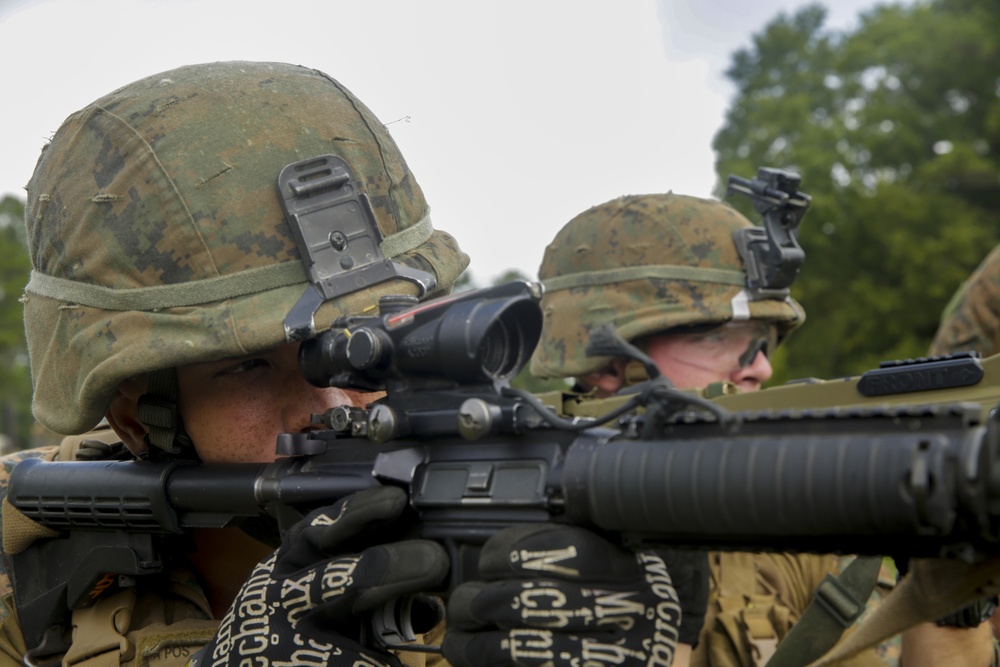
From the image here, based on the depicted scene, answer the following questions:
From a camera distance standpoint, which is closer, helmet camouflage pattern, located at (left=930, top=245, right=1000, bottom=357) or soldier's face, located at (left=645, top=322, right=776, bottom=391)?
soldier's face, located at (left=645, top=322, right=776, bottom=391)

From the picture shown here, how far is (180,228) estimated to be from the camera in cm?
324

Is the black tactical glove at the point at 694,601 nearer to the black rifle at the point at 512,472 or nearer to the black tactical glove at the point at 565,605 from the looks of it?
the black rifle at the point at 512,472

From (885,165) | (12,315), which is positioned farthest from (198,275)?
(12,315)

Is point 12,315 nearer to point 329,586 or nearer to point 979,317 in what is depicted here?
point 979,317

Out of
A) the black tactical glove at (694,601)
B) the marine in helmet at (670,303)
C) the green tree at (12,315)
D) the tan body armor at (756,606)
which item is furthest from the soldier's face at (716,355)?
the green tree at (12,315)

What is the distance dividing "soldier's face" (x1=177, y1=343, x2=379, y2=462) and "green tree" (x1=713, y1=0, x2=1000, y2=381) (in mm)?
20590

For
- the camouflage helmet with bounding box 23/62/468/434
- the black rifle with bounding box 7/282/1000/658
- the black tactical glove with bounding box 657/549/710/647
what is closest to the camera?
the black rifle with bounding box 7/282/1000/658

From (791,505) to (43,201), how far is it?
96.9 inches

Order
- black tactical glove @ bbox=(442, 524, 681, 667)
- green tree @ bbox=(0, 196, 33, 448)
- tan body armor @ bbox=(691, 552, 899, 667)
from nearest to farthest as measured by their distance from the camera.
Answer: black tactical glove @ bbox=(442, 524, 681, 667)
tan body armor @ bbox=(691, 552, 899, 667)
green tree @ bbox=(0, 196, 33, 448)

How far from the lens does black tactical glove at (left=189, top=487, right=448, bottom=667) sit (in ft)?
8.27

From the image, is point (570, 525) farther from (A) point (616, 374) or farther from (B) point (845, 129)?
(B) point (845, 129)

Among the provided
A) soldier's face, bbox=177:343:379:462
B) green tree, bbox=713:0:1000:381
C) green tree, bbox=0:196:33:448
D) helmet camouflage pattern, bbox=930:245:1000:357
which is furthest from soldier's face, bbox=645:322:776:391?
green tree, bbox=0:196:33:448

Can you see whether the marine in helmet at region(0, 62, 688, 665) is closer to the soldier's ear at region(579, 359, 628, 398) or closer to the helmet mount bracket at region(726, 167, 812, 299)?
the soldier's ear at region(579, 359, 628, 398)

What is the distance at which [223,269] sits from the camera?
3232 mm
